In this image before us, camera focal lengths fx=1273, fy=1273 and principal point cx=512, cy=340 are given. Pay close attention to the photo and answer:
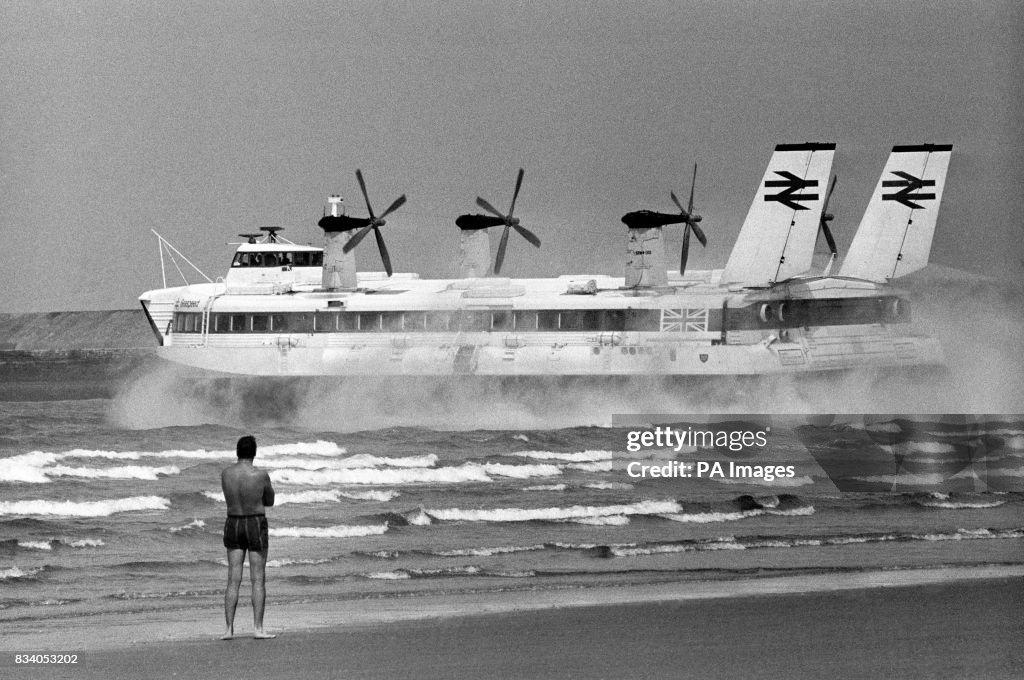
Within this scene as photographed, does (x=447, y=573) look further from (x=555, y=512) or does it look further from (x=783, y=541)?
(x=783, y=541)

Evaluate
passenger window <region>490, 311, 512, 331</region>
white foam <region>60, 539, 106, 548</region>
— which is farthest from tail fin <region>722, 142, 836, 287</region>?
white foam <region>60, 539, 106, 548</region>

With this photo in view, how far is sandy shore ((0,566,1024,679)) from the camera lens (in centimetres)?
634

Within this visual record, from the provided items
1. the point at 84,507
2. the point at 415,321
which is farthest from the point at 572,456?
the point at 84,507

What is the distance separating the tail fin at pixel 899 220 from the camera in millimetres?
14141

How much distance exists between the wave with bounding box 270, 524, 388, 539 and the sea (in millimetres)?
27

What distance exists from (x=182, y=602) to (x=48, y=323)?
13004 mm

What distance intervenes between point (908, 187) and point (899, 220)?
754 mm

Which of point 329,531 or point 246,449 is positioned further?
point 329,531

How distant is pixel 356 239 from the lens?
1773cm

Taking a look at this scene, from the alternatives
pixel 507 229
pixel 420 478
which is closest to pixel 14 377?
pixel 507 229

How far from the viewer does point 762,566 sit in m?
9.30

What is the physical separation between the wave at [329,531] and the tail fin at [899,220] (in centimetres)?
703

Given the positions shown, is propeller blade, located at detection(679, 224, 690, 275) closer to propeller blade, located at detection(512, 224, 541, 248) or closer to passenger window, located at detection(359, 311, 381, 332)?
propeller blade, located at detection(512, 224, 541, 248)

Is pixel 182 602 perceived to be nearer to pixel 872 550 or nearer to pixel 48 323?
pixel 872 550
